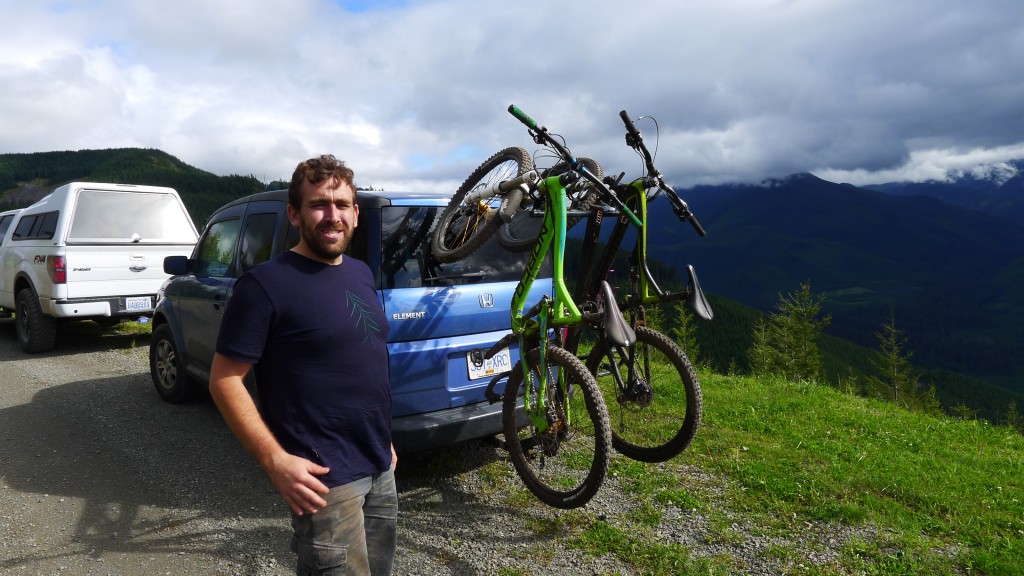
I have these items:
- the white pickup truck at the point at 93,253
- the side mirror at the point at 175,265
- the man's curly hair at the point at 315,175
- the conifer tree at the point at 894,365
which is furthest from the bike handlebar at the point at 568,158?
the conifer tree at the point at 894,365

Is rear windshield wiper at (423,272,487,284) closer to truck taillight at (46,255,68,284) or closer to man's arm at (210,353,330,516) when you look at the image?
man's arm at (210,353,330,516)

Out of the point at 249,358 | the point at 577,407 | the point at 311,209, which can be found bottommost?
the point at 577,407

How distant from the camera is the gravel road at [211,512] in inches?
140

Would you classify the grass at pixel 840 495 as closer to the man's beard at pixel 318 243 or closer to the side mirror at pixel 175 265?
the man's beard at pixel 318 243

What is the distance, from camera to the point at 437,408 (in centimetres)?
418

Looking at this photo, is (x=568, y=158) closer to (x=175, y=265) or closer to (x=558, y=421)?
(x=558, y=421)

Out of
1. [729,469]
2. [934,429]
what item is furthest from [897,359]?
[729,469]

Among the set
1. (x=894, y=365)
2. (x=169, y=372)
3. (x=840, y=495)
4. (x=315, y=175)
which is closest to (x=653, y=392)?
(x=840, y=495)

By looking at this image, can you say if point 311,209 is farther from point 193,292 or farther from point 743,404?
point 743,404

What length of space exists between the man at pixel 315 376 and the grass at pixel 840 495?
1977 millimetres

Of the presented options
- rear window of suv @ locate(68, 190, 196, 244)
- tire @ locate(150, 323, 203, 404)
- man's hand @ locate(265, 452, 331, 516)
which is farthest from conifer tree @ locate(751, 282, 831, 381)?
man's hand @ locate(265, 452, 331, 516)

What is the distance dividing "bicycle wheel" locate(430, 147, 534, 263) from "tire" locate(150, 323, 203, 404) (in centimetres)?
358

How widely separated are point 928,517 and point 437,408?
3.18 metres

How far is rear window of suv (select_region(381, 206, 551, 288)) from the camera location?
4.19m
